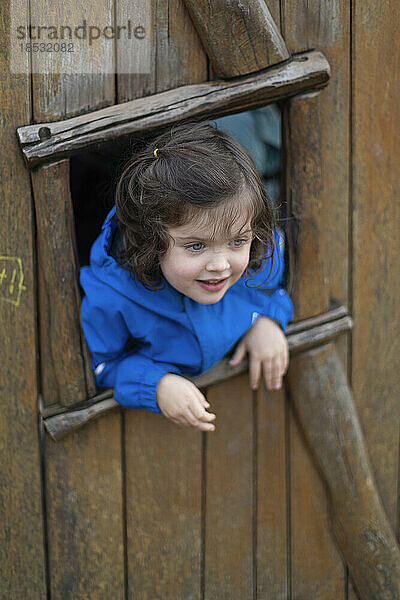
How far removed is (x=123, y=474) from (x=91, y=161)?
832 mm

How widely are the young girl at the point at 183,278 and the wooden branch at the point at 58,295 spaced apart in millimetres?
32

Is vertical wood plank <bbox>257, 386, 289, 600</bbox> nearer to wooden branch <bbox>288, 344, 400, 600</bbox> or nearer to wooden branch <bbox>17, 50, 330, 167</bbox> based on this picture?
wooden branch <bbox>288, 344, 400, 600</bbox>

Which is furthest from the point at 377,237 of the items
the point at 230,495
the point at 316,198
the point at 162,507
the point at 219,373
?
the point at 162,507

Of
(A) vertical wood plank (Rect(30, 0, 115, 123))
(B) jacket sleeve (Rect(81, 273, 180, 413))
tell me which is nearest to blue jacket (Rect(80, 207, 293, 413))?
(B) jacket sleeve (Rect(81, 273, 180, 413))

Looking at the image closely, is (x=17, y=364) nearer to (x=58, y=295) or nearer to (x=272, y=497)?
(x=58, y=295)

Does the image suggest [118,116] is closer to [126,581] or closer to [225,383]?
[225,383]

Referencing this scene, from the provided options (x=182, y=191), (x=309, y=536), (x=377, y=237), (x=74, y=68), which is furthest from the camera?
(x=309, y=536)

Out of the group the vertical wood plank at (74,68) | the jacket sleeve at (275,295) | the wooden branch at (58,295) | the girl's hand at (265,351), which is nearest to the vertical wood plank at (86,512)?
the wooden branch at (58,295)

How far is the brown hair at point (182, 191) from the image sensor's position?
1171 mm

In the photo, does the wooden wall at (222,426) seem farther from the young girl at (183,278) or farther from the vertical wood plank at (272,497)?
the young girl at (183,278)

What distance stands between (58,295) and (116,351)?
0.17 metres

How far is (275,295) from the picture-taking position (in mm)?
1494

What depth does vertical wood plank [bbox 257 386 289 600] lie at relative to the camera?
5.20ft

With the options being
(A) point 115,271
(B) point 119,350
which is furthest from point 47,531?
(A) point 115,271
